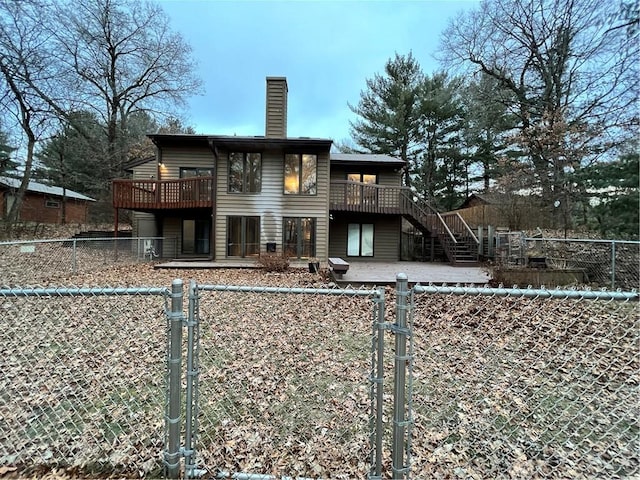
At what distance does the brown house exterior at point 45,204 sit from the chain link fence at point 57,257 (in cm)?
1471

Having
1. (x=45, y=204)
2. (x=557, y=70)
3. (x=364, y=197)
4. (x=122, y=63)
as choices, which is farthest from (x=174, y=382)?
(x=45, y=204)

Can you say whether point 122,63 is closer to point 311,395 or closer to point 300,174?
point 300,174

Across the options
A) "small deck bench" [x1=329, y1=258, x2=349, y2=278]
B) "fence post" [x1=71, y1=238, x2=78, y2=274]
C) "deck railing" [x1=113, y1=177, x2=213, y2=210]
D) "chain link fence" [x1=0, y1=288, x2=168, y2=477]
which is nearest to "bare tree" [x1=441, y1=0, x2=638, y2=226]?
"small deck bench" [x1=329, y1=258, x2=349, y2=278]

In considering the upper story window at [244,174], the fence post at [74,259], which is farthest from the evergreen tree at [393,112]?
the fence post at [74,259]

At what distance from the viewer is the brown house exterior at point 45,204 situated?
22416 millimetres

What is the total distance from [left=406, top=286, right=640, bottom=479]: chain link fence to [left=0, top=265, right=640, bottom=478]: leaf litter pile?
17mm

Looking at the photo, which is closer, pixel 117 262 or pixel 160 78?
pixel 117 262

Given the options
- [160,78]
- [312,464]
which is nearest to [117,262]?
[312,464]

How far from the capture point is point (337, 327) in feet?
18.1

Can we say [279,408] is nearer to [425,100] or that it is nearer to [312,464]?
[312,464]

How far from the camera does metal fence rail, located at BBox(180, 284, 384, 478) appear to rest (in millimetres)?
2113

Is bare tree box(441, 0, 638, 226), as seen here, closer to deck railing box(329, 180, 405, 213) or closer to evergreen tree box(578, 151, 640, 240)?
evergreen tree box(578, 151, 640, 240)

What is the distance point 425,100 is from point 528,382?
2498 cm

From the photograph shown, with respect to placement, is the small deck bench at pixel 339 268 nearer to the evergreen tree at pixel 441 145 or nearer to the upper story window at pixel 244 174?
the upper story window at pixel 244 174
